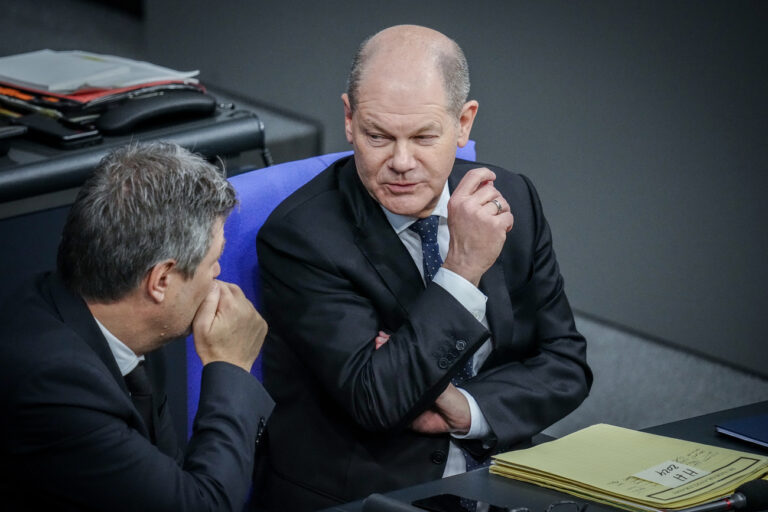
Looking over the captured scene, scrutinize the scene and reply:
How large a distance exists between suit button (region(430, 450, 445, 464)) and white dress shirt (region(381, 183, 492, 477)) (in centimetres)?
3

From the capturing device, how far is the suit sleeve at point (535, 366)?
186 cm

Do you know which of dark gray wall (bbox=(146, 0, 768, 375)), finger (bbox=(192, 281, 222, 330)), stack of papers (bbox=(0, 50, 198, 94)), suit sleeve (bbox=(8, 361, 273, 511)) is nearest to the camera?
suit sleeve (bbox=(8, 361, 273, 511))

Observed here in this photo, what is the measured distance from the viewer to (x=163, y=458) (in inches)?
57.6

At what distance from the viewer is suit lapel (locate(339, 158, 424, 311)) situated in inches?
74.2

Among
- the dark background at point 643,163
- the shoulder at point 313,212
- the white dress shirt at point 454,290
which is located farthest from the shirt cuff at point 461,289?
the dark background at point 643,163

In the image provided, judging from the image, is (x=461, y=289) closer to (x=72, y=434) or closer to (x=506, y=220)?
(x=506, y=220)

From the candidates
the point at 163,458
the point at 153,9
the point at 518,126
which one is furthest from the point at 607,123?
the point at 153,9

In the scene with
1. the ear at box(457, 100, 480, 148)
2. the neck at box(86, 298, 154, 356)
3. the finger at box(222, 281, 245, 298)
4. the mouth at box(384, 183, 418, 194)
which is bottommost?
the finger at box(222, 281, 245, 298)

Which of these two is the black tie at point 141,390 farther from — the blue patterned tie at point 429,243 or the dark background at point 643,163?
the dark background at point 643,163

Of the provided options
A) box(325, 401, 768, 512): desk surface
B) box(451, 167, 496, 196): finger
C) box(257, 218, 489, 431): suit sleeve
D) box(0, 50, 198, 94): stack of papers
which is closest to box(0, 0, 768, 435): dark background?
box(0, 50, 198, 94): stack of papers

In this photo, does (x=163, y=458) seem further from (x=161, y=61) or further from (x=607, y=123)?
(x=161, y=61)

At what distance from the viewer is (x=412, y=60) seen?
185 cm

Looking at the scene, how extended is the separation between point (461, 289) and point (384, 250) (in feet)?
0.56

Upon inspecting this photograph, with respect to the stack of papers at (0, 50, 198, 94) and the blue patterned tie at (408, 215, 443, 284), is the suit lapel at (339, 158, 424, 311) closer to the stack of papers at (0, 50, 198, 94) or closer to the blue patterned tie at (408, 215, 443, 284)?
the blue patterned tie at (408, 215, 443, 284)
